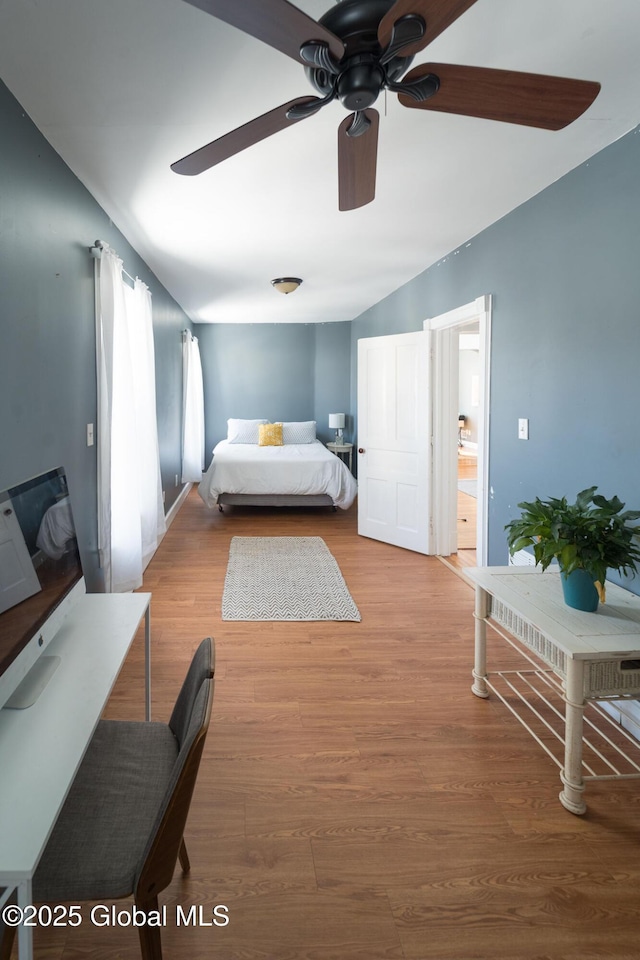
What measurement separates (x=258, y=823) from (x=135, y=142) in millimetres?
2563

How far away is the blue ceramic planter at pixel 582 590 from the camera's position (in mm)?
1887

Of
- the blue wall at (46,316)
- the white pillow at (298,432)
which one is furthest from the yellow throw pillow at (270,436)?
the blue wall at (46,316)

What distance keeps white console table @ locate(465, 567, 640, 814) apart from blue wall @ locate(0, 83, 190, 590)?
191cm

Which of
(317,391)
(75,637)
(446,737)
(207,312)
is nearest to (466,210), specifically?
(446,737)

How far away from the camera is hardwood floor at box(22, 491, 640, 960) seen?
1.31 meters

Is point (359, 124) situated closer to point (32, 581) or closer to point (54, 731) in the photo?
point (32, 581)

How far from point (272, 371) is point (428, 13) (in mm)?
6955

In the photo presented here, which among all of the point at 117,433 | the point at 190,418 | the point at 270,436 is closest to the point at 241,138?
the point at 117,433

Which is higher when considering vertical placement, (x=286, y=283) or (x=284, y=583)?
(x=286, y=283)

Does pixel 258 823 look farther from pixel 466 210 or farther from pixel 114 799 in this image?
pixel 466 210

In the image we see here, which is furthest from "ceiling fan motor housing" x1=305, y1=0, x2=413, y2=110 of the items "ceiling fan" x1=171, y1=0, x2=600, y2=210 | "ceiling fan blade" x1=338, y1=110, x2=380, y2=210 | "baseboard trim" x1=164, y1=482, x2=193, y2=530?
"baseboard trim" x1=164, y1=482, x2=193, y2=530

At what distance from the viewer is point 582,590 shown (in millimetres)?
1896

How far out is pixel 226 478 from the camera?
566 cm

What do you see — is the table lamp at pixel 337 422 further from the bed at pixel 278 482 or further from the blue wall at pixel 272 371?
the bed at pixel 278 482
